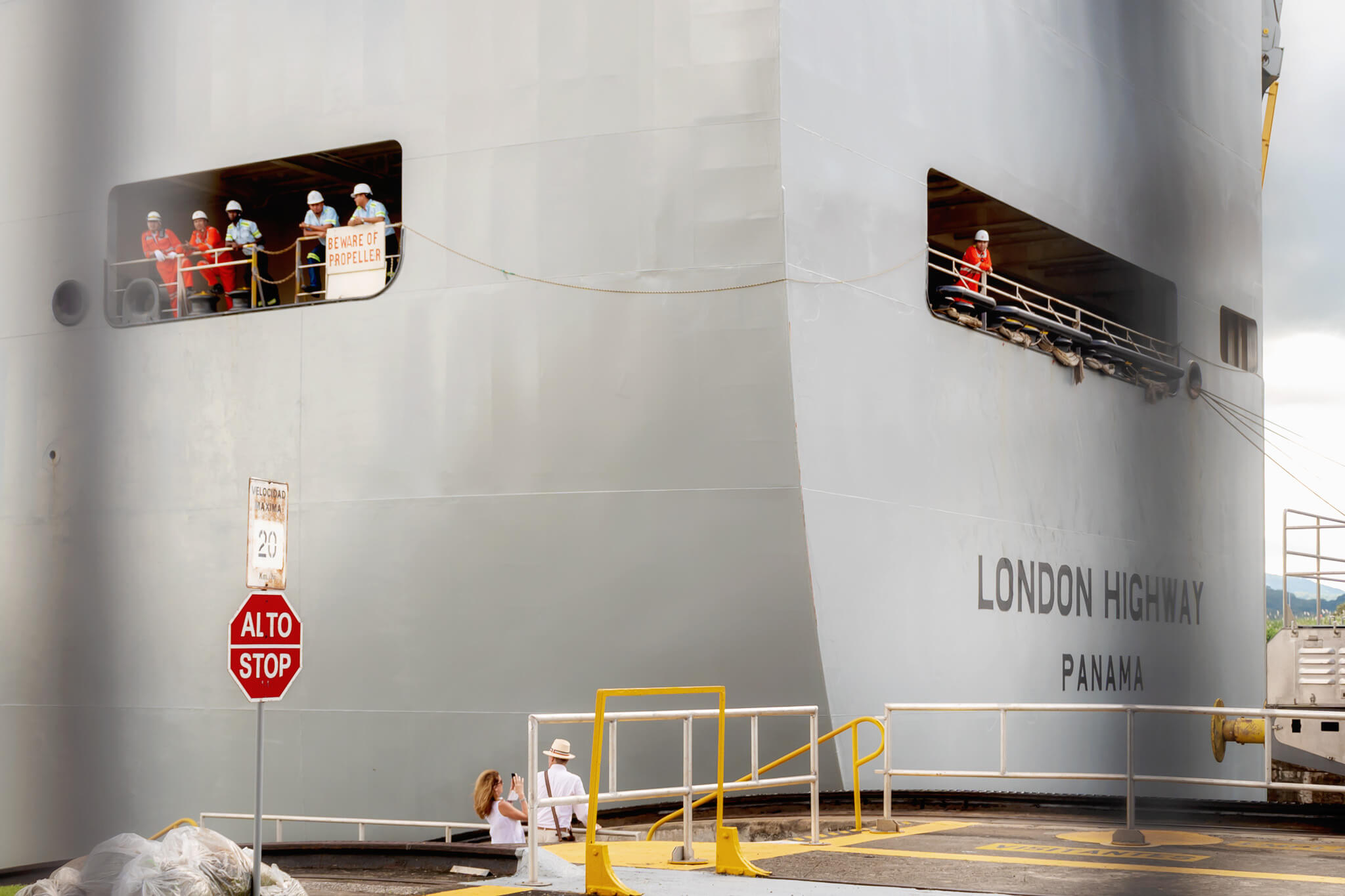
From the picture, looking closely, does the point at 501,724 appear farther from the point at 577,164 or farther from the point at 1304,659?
the point at 1304,659

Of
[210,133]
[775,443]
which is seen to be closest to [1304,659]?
[775,443]

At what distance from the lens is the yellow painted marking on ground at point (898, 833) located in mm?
9086

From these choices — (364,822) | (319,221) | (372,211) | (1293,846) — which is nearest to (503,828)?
(364,822)

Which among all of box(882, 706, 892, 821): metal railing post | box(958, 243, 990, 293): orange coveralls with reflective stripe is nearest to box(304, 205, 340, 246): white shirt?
box(958, 243, 990, 293): orange coveralls with reflective stripe

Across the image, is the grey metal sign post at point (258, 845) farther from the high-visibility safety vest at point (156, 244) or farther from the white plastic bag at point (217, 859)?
the high-visibility safety vest at point (156, 244)

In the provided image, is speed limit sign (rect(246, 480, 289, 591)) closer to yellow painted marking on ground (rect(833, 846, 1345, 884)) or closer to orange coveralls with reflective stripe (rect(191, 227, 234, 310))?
yellow painted marking on ground (rect(833, 846, 1345, 884))

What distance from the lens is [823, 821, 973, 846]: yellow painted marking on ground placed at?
9.09m

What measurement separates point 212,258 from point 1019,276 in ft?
34.8

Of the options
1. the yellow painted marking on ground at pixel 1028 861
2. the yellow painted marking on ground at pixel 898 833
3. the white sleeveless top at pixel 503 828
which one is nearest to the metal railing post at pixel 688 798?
the yellow painted marking on ground at pixel 1028 861

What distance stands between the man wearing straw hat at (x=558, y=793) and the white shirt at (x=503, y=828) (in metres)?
0.20

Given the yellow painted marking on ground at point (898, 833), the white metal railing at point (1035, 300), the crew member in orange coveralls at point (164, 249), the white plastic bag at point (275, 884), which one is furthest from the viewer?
the white metal railing at point (1035, 300)

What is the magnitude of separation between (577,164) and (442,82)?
1771 mm

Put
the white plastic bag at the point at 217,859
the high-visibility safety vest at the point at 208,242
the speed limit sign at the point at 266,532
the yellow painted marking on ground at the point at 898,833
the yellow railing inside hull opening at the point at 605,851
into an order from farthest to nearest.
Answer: the high-visibility safety vest at the point at 208,242
the yellow painted marking on ground at the point at 898,833
the speed limit sign at the point at 266,532
the yellow railing inside hull opening at the point at 605,851
the white plastic bag at the point at 217,859

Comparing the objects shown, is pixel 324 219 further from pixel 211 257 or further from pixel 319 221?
pixel 211 257
